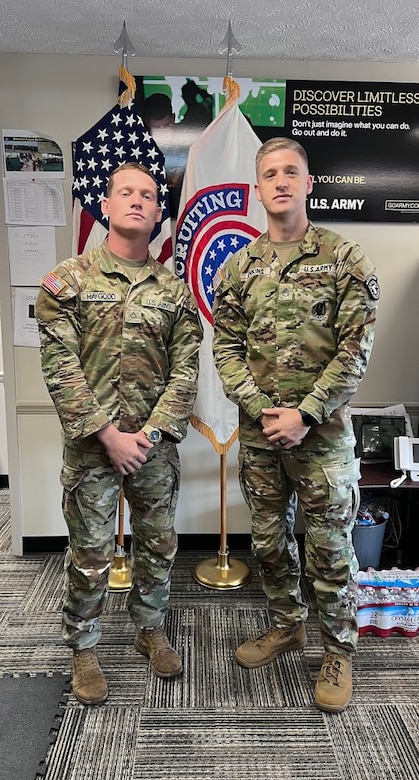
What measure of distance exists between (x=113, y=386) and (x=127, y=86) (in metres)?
1.34

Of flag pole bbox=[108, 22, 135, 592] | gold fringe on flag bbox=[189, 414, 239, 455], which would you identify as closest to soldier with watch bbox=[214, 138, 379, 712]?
gold fringe on flag bbox=[189, 414, 239, 455]

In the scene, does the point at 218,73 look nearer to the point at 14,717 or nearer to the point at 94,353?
the point at 94,353

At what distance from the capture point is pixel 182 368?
1854 mm

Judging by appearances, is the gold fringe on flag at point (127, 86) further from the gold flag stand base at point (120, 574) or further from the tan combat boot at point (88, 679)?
the tan combat boot at point (88, 679)

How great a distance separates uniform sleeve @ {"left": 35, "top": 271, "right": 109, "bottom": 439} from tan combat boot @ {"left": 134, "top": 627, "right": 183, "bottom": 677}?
0.84 meters

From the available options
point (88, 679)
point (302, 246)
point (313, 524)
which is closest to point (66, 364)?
A: point (302, 246)

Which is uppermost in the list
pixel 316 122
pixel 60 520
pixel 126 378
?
pixel 316 122

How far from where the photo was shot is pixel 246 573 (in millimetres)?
2652

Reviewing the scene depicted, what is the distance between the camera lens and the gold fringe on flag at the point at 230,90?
231 cm

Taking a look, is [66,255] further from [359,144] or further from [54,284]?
[359,144]

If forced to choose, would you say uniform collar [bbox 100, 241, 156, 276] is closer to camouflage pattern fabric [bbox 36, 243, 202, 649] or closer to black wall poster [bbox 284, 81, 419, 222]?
camouflage pattern fabric [bbox 36, 243, 202, 649]

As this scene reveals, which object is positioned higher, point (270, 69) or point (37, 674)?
point (270, 69)

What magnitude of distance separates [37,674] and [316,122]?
2537 millimetres

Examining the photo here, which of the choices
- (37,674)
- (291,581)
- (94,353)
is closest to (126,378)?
(94,353)
